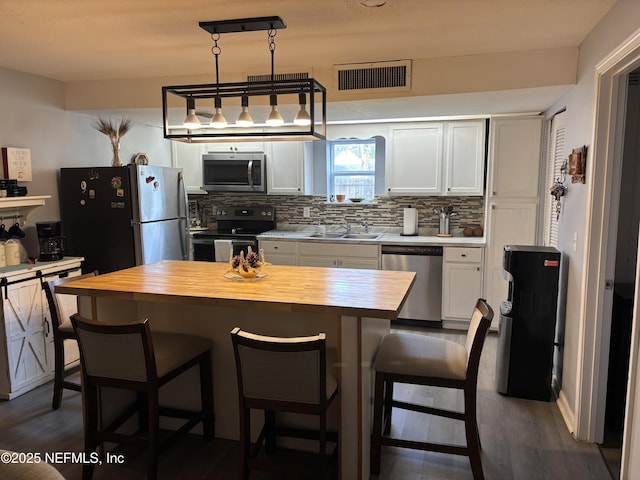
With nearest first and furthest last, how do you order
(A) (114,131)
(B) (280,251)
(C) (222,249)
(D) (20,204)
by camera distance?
(D) (20,204), (A) (114,131), (B) (280,251), (C) (222,249)

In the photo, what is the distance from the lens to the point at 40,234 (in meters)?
3.65

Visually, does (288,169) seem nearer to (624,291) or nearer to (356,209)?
(356,209)

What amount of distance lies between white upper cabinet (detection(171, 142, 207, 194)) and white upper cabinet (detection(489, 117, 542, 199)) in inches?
129

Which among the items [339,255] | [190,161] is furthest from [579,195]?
[190,161]

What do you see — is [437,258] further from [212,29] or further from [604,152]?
[212,29]

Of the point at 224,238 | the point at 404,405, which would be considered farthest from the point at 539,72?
the point at 224,238

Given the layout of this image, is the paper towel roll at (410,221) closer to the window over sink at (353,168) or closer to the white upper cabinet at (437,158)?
the white upper cabinet at (437,158)

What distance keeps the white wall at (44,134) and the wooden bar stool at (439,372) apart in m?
3.15

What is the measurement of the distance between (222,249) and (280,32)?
2933mm

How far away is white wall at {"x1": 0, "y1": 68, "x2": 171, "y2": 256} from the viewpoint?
368 centimetres

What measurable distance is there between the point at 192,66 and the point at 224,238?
84.5 inches

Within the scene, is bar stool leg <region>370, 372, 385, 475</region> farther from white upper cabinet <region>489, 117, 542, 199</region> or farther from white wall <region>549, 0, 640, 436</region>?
white upper cabinet <region>489, 117, 542, 199</region>

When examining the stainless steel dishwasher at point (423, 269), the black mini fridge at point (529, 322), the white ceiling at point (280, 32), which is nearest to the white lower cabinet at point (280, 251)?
the stainless steel dishwasher at point (423, 269)

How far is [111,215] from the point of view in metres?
4.15
